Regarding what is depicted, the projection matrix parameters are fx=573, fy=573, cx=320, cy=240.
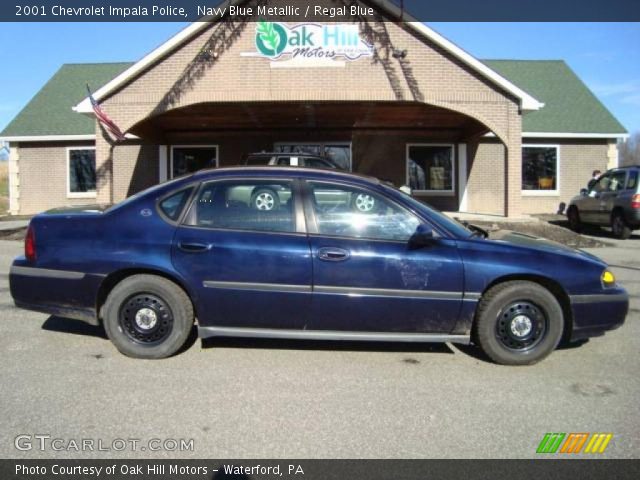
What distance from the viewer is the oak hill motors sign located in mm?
13102

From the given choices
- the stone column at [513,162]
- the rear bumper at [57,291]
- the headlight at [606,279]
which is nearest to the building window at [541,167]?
the stone column at [513,162]

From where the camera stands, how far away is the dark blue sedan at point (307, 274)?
15.0ft

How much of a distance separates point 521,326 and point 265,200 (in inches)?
92.3

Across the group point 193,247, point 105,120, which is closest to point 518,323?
point 193,247

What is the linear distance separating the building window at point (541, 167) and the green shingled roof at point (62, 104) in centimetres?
1481

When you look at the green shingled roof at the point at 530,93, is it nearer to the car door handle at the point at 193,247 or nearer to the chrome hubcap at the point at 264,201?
the chrome hubcap at the point at 264,201

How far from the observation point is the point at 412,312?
4.57m

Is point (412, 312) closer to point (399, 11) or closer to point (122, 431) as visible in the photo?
point (122, 431)

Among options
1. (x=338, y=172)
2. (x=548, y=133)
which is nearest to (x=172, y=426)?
(x=338, y=172)

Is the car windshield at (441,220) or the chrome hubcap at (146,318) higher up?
the car windshield at (441,220)

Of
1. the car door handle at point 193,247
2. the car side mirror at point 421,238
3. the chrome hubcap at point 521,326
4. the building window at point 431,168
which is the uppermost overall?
the building window at point 431,168

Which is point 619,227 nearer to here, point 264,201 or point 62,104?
point 264,201

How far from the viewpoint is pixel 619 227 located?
13883mm

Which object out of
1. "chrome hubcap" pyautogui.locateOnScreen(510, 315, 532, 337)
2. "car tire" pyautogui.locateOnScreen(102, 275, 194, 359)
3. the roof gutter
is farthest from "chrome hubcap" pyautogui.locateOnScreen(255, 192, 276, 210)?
the roof gutter
